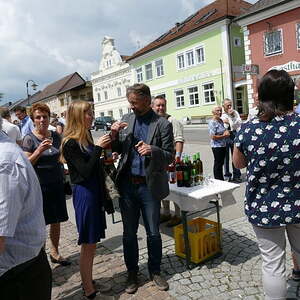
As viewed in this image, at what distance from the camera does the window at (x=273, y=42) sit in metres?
20.5

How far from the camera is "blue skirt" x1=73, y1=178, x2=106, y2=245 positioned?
297 cm

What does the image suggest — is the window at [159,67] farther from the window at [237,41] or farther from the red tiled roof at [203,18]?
the window at [237,41]

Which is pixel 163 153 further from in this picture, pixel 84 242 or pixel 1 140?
pixel 1 140

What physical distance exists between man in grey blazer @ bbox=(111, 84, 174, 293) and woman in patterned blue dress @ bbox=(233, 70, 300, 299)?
0.84 metres

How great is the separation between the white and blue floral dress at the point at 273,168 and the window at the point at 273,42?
67.4 ft

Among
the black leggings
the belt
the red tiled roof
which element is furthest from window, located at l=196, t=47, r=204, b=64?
the belt

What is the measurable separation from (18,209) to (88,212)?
147 centimetres

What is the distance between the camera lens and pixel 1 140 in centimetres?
156

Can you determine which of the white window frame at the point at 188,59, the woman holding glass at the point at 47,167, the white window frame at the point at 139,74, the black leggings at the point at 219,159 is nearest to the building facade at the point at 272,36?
the white window frame at the point at 188,59

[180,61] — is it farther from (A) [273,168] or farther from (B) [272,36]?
(A) [273,168]

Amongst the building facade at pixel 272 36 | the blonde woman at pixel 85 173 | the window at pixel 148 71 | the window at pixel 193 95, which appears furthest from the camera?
the window at pixel 148 71

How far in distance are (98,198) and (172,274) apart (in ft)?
3.87

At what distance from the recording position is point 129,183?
10.5 ft

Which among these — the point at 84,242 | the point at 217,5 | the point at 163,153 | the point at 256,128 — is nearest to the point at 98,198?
the point at 84,242
